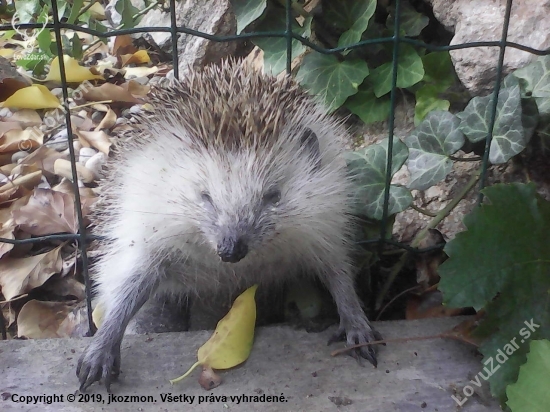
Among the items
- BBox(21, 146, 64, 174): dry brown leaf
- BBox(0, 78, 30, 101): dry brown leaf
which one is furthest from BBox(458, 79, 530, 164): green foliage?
BBox(0, 78, 30, 101): dry brown leaf

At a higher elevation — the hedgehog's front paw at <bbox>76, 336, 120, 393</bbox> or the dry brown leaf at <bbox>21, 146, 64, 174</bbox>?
the dry brown leaf at <bbox>21, 146, 64, 174</bbox>

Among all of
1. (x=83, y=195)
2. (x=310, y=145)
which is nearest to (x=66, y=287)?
(x=83, y=195)

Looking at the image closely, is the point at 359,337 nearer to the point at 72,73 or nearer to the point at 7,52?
the point at 72,73

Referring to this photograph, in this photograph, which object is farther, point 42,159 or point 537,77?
point 42,159

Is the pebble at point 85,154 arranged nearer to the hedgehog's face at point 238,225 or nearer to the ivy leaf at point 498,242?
the hedgehog's face at point 238,225

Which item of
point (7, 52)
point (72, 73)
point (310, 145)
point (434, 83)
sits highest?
point (7, 52)

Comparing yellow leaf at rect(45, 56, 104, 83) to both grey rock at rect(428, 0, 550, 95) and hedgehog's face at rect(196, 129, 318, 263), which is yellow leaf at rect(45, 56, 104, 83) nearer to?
hedgehog's face at rect(196, 129, 318, 263)

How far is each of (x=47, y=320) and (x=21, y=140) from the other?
40.3 inches

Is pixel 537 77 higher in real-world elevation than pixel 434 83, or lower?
lower

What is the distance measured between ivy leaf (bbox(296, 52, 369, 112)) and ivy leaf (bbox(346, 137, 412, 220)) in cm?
42

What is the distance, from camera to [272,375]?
184 centimetres

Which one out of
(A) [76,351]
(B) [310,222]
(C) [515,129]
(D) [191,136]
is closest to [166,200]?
(D) [191,136]

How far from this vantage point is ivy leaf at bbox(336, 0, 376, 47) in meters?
2.49

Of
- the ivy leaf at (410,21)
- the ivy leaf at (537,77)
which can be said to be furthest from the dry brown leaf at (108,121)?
the ivy leaf at (537,77)
